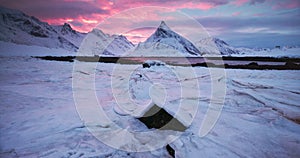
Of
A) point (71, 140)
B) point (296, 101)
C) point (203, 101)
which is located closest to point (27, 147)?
point (71, 140)

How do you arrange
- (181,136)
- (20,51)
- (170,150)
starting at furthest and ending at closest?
(20,51), (181,136), (170,150)

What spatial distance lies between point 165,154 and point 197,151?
49 cm

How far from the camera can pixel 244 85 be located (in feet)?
24.4

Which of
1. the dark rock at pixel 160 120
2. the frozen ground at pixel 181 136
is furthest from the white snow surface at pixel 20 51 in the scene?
the dark rock at pixel 160 120

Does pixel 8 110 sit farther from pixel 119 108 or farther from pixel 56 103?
pixel 119 108

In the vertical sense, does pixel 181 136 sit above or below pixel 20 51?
above

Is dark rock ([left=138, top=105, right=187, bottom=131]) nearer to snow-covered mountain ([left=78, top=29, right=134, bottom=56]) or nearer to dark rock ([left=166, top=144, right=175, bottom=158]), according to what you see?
dark rock ([left=166, top=144, right=175, bottom=158])

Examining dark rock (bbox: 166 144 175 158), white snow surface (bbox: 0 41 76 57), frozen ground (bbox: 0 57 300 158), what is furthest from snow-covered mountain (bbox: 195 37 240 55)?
dark rock (bbox: 166 144 175 158)

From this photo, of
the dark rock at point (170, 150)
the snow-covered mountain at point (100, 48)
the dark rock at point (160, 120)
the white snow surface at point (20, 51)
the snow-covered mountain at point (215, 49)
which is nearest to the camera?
the dark rock at point (170, 150)

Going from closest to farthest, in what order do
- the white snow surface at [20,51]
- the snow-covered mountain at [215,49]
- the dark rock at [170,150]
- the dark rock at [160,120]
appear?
the dark rock at [170,150] → the dark rock at [160,120] → the white snow surface at [20,51] → the snow-covered mountain at [215,49]

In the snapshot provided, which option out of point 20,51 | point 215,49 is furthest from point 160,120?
point 215,49

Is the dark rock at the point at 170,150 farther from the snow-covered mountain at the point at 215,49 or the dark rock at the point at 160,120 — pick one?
the snow-covered mountain at the point at 215,49

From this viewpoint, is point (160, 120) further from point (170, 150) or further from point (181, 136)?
point (170, 150)

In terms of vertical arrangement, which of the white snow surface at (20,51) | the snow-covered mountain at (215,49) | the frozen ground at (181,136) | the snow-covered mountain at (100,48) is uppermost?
the frozen ground at (181,136)
